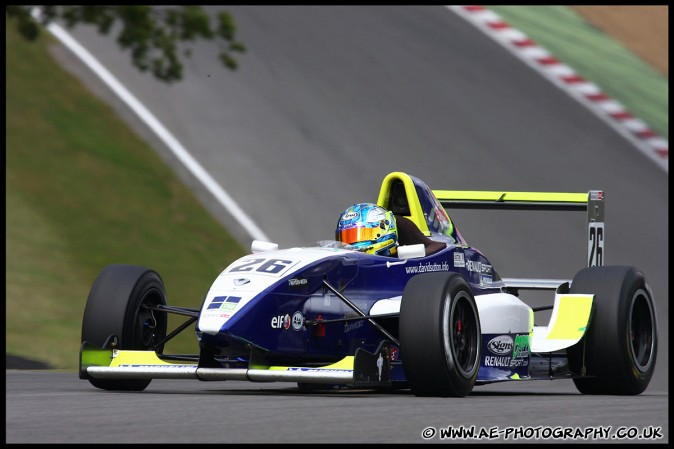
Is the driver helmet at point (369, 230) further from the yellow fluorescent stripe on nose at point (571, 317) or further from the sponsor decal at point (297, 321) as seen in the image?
the yellow fluorescent stripe on nose at point (571, 317)

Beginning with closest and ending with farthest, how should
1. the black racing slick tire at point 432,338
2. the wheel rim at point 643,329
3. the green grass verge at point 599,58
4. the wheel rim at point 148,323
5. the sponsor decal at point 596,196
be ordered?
the black racing slick tire at point 432,338, the wheel rim at point 148,323, the wheel rim at point 643,329, the sponsor decal at point 596,196, the green grass verge at point 599,58

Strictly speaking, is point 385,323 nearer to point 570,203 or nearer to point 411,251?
point 411,251

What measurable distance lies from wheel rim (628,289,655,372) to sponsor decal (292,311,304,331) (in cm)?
306

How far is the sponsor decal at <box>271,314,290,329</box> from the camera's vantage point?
8.57 metres

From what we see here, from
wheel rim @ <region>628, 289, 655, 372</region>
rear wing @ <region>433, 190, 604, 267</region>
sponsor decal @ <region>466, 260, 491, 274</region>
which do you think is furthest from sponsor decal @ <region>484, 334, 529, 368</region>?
rear wing @ <region>433, 190, 604, 267</region>

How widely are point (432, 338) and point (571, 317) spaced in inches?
85.2

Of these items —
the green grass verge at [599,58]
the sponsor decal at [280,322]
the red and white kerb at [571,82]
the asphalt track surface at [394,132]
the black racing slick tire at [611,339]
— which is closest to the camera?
the sponsor decal at [280,322]

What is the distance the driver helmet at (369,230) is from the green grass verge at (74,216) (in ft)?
13.7

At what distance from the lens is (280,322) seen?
8641mm

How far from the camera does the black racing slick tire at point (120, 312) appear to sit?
30.4 ft

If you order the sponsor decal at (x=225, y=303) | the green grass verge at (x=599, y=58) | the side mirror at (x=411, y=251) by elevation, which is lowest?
the sponsor decal at (x=225, y=303)

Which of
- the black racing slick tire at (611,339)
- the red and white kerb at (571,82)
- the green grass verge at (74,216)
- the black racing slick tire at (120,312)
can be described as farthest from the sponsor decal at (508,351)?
the red and white kerb at (571,82)

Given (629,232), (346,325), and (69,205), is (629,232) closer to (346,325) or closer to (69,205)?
(69,205)

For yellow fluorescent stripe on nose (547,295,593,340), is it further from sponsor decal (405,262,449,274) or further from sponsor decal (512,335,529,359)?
sponsor decal (405,262,449,274)
